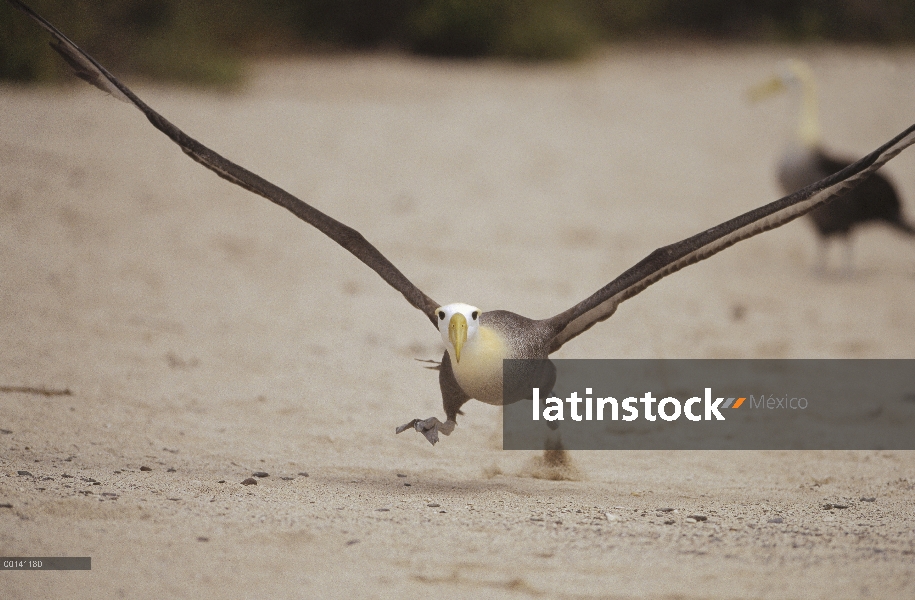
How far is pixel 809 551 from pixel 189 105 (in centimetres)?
1168

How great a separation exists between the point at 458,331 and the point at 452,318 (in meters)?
0.07

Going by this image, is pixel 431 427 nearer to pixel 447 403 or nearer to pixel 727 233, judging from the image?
pixel 447 403

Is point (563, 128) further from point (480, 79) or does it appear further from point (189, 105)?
point (189, 105)

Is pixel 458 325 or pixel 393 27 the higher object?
pixel 393 27

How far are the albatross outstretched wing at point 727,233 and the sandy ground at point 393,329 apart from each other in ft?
3.22

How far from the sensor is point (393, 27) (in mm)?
21406

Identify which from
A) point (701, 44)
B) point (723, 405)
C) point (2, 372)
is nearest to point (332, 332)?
point (2, 372)

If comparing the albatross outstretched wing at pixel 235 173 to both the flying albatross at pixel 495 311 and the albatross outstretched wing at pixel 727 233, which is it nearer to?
the flying albatross at pixel 495 311

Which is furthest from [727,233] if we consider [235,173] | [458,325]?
[235,173]

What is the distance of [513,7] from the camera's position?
20.9 metres

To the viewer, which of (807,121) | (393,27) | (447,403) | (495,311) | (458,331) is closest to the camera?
(458,331)

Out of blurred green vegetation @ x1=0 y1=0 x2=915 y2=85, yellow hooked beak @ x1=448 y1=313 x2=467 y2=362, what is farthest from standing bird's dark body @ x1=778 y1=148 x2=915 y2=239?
blurred green vegetation @ x1=0 y1=0 x2=915 y2=85

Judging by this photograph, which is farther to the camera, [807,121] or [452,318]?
[807,121]

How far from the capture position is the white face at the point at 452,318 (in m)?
4.92
